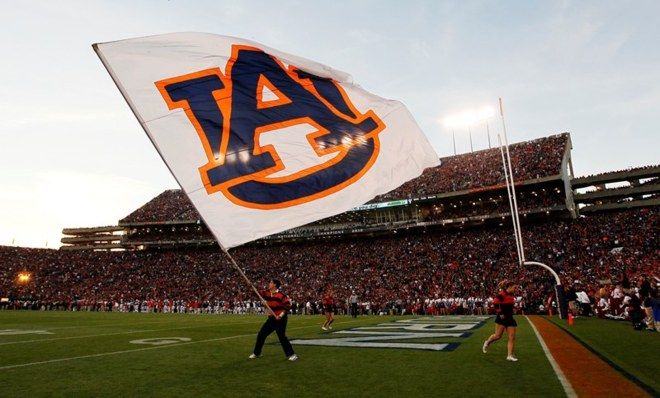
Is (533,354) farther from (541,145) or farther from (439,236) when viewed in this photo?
(541,145)

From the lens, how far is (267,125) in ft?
20.7

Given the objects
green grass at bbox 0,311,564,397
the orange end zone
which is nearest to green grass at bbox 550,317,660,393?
the orange end zone

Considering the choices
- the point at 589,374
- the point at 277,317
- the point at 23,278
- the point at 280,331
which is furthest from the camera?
the point at 23,278

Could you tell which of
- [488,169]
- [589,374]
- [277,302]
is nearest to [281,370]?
[277,302]

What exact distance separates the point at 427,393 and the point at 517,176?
41.0 meters

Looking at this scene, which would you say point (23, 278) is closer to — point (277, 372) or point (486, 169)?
point (486, 169)

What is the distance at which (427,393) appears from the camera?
204 inches

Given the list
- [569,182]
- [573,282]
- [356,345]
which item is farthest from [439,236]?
[356,345]

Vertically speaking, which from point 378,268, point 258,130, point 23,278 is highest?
point 258,130

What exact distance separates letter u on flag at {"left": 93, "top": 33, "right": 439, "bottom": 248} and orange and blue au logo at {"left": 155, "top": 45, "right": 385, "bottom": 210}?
0.05 feet

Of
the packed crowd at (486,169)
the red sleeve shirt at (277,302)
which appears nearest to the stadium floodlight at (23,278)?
the packed crowd at (486,169)

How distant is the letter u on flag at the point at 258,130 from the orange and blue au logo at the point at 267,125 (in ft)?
0.05

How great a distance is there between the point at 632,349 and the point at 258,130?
8.79 meters

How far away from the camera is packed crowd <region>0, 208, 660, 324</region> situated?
1217 inches
